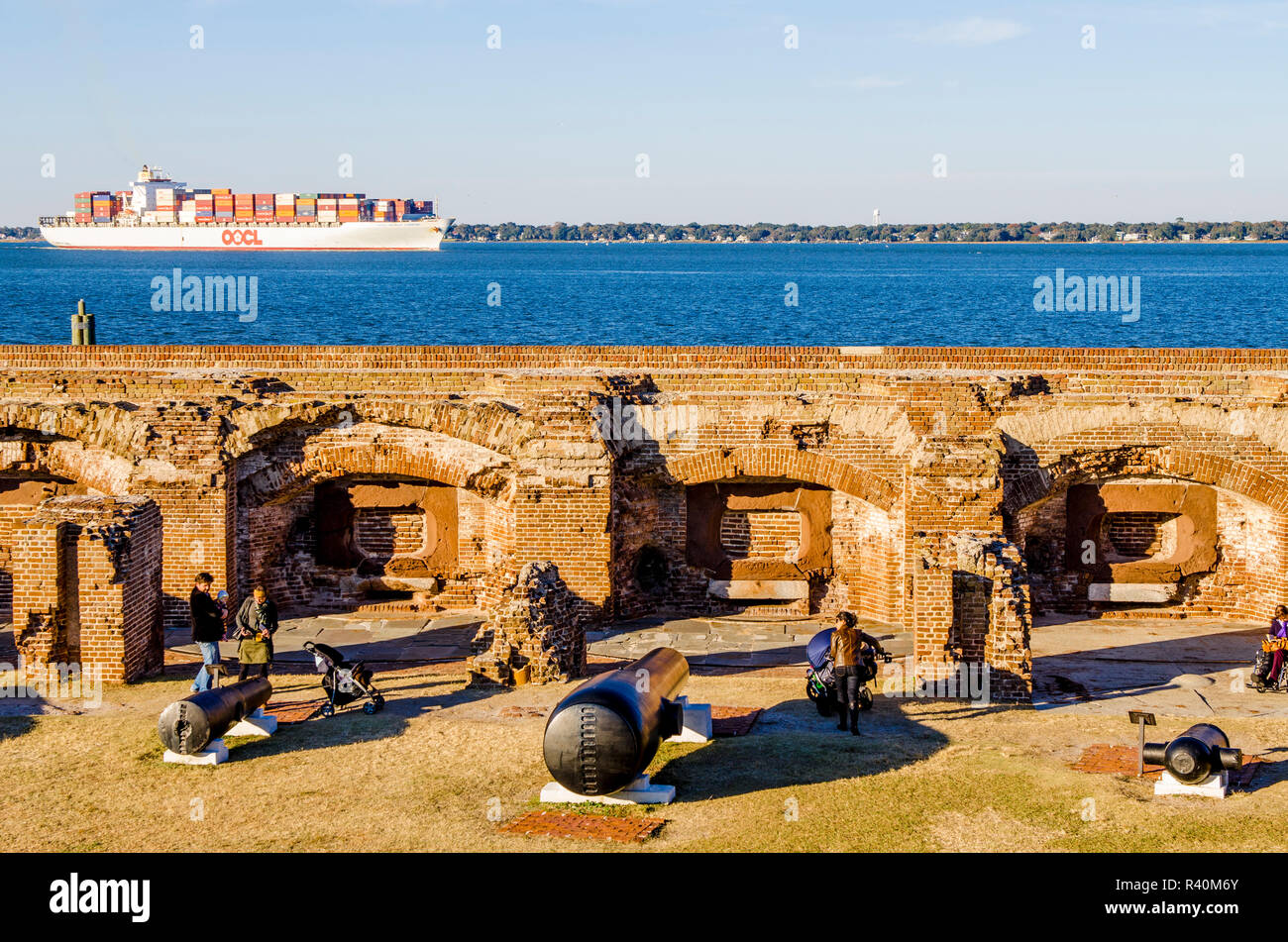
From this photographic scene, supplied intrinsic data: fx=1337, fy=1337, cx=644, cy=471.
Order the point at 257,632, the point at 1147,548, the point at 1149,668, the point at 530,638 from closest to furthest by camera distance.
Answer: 1. the point at 257,632
2. the point at 530,638
3. the point at 1149,668
4. the point at 1147,548

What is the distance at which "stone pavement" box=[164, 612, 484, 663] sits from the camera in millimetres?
15430

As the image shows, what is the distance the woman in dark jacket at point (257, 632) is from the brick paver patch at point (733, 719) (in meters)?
4.48

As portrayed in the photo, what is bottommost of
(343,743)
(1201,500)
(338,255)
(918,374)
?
(343,743)

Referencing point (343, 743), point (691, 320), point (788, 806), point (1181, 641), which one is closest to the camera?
point (788, 806)

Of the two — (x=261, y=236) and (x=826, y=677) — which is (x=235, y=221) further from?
(x=826, y=677)

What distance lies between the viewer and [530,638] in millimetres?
13789

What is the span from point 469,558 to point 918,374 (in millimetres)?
6245

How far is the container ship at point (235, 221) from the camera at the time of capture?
519 feet

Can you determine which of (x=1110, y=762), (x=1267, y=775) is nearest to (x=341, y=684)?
(x=1110, y=762)

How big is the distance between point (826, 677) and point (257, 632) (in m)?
5.66

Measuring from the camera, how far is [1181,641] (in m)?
15.8

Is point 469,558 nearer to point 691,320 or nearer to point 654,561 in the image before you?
point 654,561

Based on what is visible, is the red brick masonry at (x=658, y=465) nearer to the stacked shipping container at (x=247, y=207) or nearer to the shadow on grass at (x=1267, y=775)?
the shadow on grass at (x=1267, y=775)

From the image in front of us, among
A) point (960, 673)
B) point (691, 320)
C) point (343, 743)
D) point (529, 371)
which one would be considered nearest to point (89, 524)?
point (343, 743)
